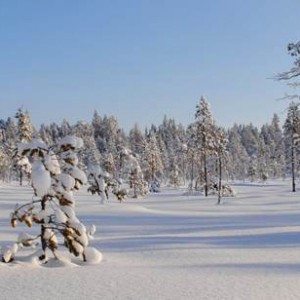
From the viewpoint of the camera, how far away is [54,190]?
10.1 meters

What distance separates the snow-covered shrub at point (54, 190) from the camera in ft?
32.7

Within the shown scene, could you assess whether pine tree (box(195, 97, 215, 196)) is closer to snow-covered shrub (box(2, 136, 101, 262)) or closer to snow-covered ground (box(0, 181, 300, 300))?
snow-covered ground (box(0, 181, 300, 300))

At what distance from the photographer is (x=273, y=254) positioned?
13805 millimetres

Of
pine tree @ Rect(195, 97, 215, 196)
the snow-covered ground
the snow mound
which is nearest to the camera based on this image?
the snow-covered ground

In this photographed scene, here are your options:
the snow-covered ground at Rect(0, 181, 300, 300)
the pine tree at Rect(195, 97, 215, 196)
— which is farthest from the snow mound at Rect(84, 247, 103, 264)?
the pine tree at Rect(195, 97, 215, 196)

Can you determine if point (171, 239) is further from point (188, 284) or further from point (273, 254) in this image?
point (188, 284)

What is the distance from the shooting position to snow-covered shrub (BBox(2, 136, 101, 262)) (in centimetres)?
995

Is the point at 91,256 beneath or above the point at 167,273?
above

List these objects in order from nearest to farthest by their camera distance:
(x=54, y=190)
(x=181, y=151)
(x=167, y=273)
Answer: (x=167, y=273)
(x=54, y=190)
(x=181, y=151)

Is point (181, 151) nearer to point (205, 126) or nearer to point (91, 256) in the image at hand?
point (205, 126)

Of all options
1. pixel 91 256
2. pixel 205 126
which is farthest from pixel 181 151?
pixel 91 256

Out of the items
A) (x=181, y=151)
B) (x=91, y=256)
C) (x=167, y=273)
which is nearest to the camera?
(x=167, y=273)

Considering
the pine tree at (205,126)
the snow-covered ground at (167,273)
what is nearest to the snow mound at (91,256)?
the snow-covered ground at (167,273)

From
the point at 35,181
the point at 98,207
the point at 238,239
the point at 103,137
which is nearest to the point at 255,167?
the point at 103,137
